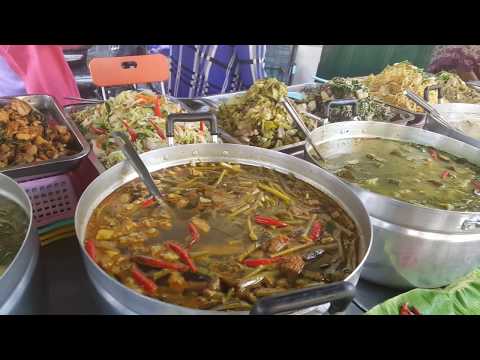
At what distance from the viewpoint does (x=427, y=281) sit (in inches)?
71.3

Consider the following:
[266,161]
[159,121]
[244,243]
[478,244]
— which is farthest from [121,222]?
[478,244]

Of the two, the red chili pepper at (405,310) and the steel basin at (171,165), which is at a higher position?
the steel basin at (171,165)

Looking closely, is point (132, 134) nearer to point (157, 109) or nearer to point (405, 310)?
point (157, 109)

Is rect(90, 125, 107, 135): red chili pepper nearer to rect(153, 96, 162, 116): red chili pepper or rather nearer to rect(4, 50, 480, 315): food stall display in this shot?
rect(4, 50, 480, 315): food stall display

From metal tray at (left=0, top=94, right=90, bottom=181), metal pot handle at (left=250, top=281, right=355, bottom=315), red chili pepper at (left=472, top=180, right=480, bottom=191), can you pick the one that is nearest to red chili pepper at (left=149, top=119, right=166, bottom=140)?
metal tray at (left=0, top=94, right=90, bottom=181)

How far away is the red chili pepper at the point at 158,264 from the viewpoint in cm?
138

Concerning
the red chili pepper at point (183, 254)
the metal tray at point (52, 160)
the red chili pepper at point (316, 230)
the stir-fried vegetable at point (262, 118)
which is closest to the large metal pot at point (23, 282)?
the red chili pepper at point (183, 254)

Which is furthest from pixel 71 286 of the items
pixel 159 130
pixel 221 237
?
pixel 159 130

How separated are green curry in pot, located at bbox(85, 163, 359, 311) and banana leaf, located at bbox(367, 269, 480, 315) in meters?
0.39

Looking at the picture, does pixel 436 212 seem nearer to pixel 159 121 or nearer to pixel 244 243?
pixel 244 243

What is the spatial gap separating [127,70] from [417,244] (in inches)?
118

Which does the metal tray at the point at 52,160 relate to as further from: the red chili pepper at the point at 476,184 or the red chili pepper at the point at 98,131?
the red chili pepper at the point at 476,184

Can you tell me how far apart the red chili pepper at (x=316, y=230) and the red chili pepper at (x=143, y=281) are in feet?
2.39

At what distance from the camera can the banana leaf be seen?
1.68 metres
